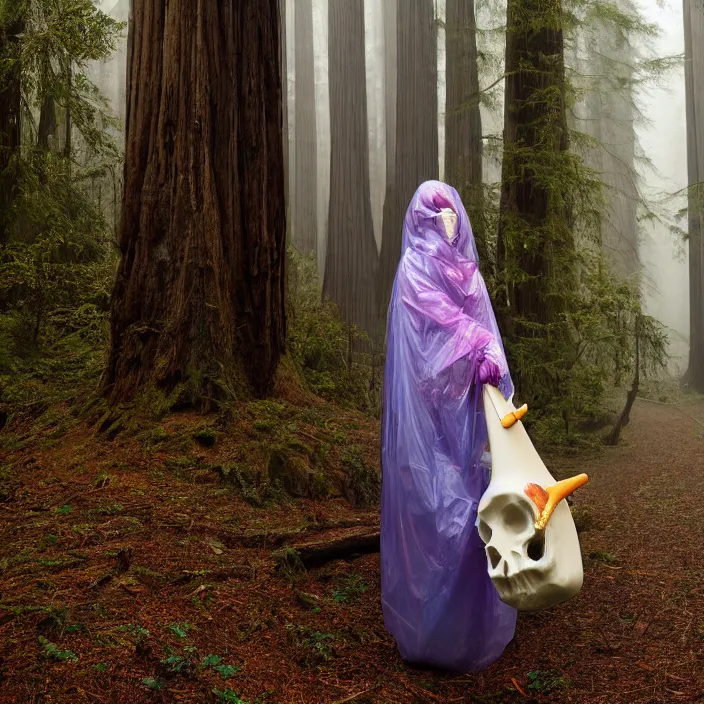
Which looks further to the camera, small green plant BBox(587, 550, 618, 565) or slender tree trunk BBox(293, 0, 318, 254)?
slender tree trunk BBox(293, 0, 318, 254)

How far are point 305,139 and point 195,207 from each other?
1484 cm

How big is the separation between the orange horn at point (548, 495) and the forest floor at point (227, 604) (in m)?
0.77

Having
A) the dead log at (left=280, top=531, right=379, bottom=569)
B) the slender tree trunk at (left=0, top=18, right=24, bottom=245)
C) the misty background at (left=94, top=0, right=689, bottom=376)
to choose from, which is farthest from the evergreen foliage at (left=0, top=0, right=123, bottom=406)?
the misty background at (left=94, top=0, right=689, bottom=376)

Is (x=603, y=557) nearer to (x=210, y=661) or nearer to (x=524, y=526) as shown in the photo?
(x=524, y=526)

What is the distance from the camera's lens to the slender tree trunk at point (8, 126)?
6652 millimetres

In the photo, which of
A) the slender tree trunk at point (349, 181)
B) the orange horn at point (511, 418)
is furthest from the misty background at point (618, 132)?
the orange horn at point (511, 418)

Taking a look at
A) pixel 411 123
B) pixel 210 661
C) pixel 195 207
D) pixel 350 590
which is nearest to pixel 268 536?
pixel 350 590

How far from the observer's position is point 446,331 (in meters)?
A: 3.13

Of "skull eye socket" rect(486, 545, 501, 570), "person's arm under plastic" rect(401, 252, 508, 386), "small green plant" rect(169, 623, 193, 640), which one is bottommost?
"small green plant" rect(169, 623, 193, 640)

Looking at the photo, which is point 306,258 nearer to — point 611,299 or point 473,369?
point 611,299

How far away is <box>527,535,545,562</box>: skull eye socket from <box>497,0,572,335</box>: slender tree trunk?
4789mm

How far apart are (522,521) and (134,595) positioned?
1592mm

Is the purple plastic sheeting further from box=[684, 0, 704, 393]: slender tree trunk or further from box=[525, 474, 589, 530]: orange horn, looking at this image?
box=[684, 0, 704, 393]: slender tree trunk

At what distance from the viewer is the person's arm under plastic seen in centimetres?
293
